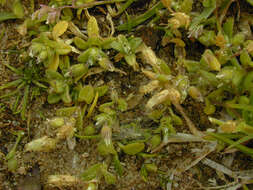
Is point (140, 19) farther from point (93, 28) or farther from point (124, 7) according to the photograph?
point (93, 28)

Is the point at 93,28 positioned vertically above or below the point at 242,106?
above

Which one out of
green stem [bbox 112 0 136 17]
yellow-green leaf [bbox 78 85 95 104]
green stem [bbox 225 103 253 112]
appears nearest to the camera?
green stem [bbox 225 103 253 112]

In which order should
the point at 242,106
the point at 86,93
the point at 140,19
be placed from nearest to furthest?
the point at 242,106, the point at 86,93, the point at 140,19

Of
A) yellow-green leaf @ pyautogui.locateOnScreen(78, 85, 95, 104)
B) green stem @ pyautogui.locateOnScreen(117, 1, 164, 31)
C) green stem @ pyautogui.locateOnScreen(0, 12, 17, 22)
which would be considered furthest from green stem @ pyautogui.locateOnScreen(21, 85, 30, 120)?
green stem @ pyautogui.locateOnScreen(117, 1, 164, 31)

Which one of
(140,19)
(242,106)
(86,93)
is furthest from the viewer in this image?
(140,19)

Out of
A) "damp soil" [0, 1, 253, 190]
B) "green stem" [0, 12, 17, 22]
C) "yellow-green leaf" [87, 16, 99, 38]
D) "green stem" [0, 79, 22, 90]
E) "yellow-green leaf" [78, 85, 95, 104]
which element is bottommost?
"damp soil" [0, 1, 253, 190]

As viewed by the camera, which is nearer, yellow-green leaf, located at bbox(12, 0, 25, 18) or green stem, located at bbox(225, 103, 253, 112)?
green stem, located at bbox(225, 103, 253, 112)

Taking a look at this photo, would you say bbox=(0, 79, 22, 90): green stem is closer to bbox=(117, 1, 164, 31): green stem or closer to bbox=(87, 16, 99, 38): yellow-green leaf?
bbox=(87, 16, 99, 38): yellow-green leaf

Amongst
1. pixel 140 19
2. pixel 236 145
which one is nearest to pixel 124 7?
pixel 140 19

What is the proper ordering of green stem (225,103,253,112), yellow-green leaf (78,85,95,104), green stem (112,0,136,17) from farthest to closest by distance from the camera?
1. green stem (112,0,136,17)
2. yellow-green leaf (78,85,95,104)
3. green stem (225,103,253,112)
